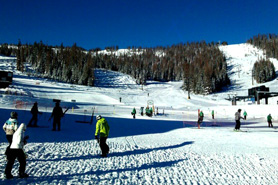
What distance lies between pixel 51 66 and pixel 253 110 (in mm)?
78860

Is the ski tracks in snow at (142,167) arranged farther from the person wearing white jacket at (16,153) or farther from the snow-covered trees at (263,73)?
the snow-covered trees at (263,73)

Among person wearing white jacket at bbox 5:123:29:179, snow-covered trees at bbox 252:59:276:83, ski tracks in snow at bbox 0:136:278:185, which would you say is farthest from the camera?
snow-covered trees at bbox 252:59:276:83

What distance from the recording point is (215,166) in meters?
6.16

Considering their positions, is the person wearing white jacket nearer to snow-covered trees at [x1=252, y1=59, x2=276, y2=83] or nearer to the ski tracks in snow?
the ski tracks in snow

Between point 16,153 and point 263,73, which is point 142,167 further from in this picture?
point 263,73

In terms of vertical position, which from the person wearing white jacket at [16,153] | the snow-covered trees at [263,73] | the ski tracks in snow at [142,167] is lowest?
the ski tracks in snow at [142,167]

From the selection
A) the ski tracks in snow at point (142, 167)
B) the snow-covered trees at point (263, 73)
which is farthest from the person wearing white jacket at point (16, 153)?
the snow-covered trees at point (263, 73)

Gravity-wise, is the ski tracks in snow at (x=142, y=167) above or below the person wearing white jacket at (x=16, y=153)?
below

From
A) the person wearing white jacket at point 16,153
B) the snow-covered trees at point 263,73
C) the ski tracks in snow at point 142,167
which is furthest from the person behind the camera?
the snow-covered trees at point 263,73

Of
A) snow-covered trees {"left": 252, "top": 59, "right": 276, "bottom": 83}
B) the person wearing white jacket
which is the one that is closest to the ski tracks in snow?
the person wearing white jacket

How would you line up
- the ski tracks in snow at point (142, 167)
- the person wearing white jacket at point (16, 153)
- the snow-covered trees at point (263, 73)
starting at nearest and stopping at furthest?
1. the person wearing white jacket at point (16, 153)
2. the ski tracks in snow at point (142, 167)
3. the snow-covered trees at point (263, 73)

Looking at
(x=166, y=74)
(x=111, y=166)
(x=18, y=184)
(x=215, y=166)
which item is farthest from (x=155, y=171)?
(x=166, y=74)

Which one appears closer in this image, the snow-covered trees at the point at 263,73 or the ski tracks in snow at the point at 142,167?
the ski tracks in snow at the point at 142,167

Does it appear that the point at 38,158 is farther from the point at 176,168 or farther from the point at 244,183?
the point at 244,183
